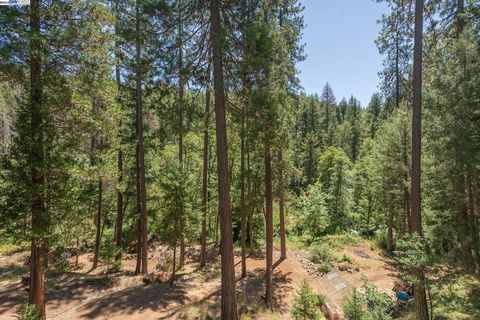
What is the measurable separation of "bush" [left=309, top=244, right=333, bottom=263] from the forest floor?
2.02ft

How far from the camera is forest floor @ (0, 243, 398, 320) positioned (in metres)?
9.52

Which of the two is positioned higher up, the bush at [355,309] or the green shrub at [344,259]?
the bush at [355,309]

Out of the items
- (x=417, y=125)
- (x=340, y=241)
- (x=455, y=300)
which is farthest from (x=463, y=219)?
(x=340, y=241)

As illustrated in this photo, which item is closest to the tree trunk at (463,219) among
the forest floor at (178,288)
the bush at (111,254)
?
the forest floor at (178,288)

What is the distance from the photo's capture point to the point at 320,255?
17344 mm

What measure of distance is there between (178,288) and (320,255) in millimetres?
9523

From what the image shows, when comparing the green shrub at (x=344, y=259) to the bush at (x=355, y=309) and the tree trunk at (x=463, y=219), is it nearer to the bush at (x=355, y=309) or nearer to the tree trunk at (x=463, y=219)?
the tree trunk at (x=463, y=219)

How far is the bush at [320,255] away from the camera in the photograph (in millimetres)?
16891

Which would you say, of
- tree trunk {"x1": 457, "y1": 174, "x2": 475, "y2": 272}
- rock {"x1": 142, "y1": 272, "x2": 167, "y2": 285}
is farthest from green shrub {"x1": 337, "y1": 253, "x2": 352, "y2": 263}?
rock {"x1": 142, "y1": 272, "x2": 167, "y2": 285}

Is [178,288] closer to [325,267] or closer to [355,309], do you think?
[355,309]

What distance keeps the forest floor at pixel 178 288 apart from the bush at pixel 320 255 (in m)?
0.62

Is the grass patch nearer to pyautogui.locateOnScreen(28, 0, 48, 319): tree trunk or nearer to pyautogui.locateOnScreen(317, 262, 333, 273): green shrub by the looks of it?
pyautogui.locateOnScreen(317, 262, 333, 273): green shrub

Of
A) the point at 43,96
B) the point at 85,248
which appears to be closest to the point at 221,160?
the point at 43,96

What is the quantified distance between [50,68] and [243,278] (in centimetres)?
1192
